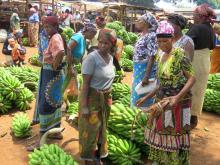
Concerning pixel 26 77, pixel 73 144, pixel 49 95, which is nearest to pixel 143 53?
pixel 49 95

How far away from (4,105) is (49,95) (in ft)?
6.85

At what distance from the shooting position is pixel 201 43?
208 inches

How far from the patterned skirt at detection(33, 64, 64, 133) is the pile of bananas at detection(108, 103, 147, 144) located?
0.82 meters

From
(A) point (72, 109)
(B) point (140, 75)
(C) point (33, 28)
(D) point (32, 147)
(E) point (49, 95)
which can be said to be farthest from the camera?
(C) point (33, 28)

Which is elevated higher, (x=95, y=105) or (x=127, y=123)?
(x=95, y=105)

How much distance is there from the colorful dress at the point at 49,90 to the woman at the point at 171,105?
5.27ft

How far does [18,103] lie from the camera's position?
6.78 meters

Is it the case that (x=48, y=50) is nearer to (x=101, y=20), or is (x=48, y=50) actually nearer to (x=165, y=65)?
(x=165, y=65)

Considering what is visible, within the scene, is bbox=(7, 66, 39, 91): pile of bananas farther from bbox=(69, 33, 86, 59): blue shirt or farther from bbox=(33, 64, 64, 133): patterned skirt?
bbox=(33, 64, 64, 133): patterned skirt

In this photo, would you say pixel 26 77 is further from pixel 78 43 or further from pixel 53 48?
pixel 53 48

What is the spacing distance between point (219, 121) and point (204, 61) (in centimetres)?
193

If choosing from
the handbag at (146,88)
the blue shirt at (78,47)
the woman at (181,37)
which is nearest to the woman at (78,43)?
the blue shirt at (78,47)

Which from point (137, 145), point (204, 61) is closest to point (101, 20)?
point (204, 61)

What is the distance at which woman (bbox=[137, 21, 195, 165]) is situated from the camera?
3.49 meters
